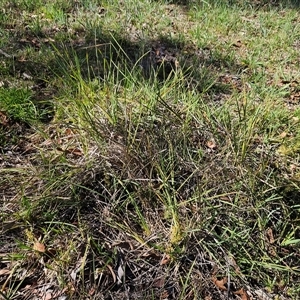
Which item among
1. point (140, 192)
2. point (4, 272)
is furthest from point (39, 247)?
point (140, 192)

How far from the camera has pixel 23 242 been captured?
1.96 m

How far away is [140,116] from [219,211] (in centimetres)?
84

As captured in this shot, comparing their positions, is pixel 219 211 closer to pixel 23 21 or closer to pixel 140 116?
pixel 140 116

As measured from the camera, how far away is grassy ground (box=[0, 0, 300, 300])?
1.91 meters

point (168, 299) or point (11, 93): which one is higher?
point (11, 93)

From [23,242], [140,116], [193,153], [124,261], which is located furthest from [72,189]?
[193,153]

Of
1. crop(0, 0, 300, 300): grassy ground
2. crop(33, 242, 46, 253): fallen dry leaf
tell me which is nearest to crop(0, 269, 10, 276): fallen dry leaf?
crop(0, 0, 300, 300): grassy ground

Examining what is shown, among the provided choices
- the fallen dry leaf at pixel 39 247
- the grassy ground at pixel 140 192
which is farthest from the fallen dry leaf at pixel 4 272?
the fallen dry leaf at pixel 39 247

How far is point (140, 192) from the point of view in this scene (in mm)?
2205

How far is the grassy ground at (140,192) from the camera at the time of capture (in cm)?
191

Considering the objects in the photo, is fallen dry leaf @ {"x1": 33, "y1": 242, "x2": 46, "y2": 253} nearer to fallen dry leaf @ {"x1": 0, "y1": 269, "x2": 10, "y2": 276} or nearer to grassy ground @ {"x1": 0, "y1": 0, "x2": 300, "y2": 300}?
grassy ground @ {"x1": 0, "y1": 0, "x2": 300, "y2": 300}

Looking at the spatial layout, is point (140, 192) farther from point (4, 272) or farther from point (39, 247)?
point (4, 272)

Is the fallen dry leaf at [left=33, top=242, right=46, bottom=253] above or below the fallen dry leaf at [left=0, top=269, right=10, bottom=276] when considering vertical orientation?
above

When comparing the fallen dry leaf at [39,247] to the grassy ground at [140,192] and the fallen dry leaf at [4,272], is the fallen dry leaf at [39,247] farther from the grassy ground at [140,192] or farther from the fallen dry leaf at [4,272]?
the fallen dry leaf at [4,272]
